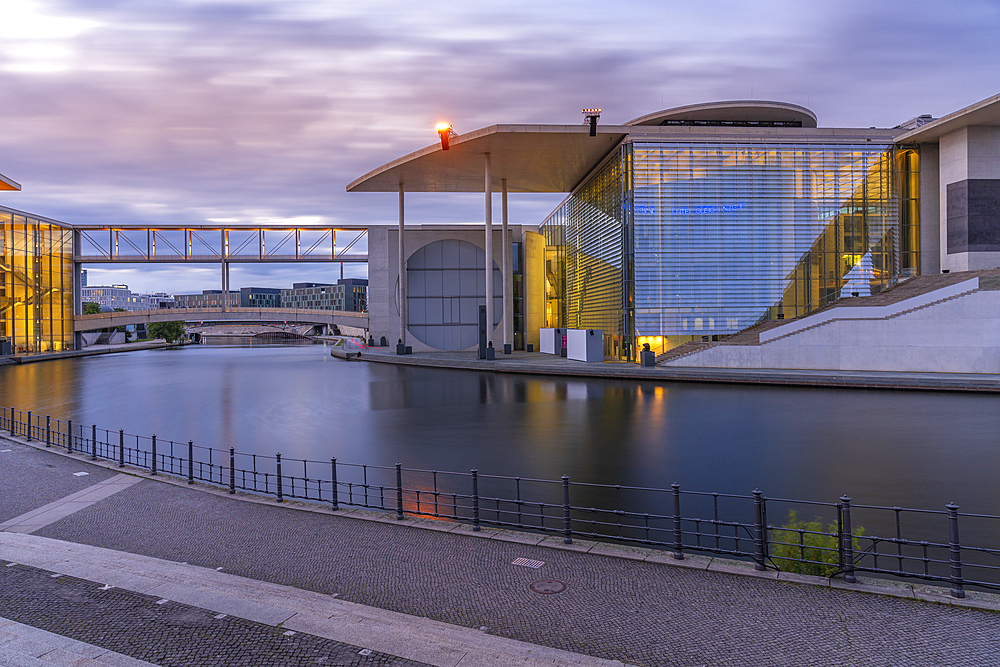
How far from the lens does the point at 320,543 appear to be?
9.32m

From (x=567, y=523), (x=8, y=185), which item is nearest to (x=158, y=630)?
(x=567, y=523)

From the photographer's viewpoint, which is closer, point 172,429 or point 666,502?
point 666,502

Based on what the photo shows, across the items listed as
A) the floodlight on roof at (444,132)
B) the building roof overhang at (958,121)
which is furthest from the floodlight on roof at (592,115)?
the building roof overhang at (958,121)

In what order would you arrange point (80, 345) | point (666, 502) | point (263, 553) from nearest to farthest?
point (263, 553), point (666, 502), point (80, 345)

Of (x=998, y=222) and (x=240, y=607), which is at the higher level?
(x=998, y=222)

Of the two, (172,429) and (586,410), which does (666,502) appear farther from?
(172,429)

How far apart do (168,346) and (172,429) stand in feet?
290

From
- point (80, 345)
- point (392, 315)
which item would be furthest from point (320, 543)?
point (80, 345)

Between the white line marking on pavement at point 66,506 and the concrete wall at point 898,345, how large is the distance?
104 ft

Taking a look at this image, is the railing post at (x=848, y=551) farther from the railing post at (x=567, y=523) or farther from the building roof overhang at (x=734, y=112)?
the building roof overhang at (x=734, y=112)

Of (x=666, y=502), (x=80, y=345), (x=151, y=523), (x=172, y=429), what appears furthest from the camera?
(x=80, y=345)

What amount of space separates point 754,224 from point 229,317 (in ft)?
236

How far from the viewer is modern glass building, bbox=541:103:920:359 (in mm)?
40000

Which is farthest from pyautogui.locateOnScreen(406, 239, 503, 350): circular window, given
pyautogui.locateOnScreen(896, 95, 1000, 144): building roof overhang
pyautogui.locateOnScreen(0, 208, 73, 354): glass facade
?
pyautogui.locateOnScreen(0, 208, 73, 354): glass facade
